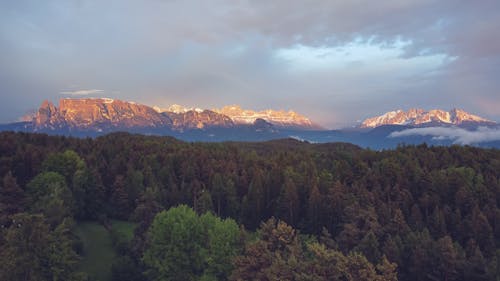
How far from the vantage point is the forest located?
44.5 m

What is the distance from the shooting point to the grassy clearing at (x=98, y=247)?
64688 millimetres

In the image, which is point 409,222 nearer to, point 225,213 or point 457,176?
point 457,176

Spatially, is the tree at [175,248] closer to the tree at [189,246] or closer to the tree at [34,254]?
the tree at [189,246]

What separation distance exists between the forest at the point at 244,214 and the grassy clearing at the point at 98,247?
3.26 feet

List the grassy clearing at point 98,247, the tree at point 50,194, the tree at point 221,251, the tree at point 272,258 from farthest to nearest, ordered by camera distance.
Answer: the tree at point 50,194, the grassy clearing at point 98,247, the tree at point 221,251, the tree at point 272,258

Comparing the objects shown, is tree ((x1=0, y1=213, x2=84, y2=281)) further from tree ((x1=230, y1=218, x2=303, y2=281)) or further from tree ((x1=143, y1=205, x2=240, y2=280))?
tree ((x1=230, y1=218, x2=303, y2=281))

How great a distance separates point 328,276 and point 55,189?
202 feet

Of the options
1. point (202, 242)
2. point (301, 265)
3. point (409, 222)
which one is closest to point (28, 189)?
point (202, 242)

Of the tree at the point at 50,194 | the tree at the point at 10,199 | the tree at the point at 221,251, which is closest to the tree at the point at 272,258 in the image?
the tree at the point at 221,251

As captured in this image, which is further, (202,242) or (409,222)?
(409,222)

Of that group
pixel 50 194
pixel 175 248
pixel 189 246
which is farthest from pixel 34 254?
pixel 50 194

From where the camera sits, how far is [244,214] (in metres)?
89.4

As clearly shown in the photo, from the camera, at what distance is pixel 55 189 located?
75.1m

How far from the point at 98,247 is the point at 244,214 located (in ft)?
108
